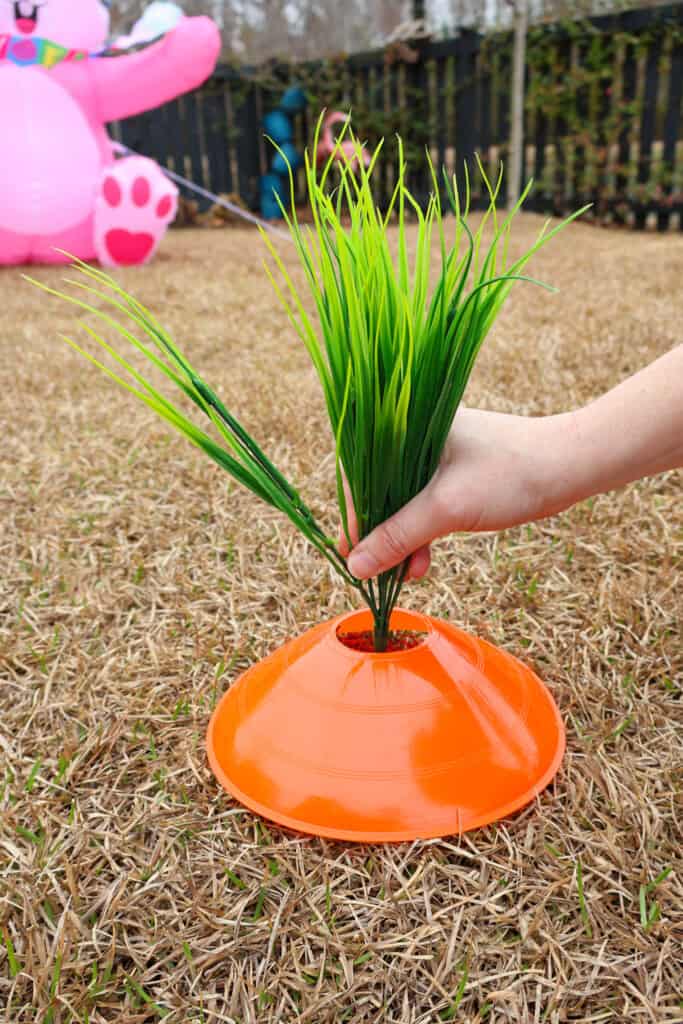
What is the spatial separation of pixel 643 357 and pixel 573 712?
4.84 feet

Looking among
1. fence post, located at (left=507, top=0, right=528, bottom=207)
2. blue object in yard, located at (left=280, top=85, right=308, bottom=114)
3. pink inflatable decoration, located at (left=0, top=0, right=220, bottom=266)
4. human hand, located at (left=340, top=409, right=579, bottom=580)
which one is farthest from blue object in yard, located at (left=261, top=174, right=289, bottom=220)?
human hand, located at (left=340, top=409, right=579, bottom=580)

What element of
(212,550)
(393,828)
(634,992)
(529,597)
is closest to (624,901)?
(634,992)

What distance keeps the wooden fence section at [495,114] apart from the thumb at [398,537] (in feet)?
16.0

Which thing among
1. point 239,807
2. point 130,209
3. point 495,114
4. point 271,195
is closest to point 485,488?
point 239,807

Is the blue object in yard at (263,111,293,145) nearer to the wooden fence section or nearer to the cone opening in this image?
the wooden fence section

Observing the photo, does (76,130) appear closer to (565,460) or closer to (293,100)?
(293,100)

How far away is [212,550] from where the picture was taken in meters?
1.45

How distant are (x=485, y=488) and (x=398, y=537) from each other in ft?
0.32

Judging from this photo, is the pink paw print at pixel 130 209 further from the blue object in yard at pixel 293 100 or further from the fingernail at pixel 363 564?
the fingernail at pixel 363 564

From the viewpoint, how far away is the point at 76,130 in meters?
4.07

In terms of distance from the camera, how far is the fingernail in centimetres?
86

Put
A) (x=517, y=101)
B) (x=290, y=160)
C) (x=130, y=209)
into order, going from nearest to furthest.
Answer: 1. (x=130, y=209)
2. (x=517, y=101)
3. (x=290, y=160)

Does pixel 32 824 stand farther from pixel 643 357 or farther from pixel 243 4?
pixel 243 4

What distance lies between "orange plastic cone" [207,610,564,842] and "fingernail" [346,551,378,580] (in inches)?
4.3
